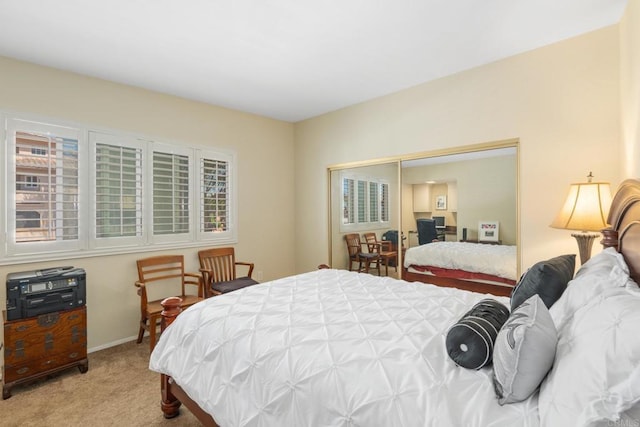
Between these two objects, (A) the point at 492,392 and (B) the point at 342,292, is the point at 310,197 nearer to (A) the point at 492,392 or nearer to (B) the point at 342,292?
(B) the point at 342,292

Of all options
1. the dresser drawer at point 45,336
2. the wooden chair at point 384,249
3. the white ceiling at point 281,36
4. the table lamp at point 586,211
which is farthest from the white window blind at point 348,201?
the dresser drawer at point 45,336

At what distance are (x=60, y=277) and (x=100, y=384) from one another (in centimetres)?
95

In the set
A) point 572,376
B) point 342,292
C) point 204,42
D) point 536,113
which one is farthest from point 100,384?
point 536,113

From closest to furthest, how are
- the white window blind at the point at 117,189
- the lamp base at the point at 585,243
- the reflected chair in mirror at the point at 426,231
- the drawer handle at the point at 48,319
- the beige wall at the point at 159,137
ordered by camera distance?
1. the lamp base at the point at 585,243
2. the drawer handle at the point at 48,319
3. the beige wall at the point at 159,137
4. the white window blind at the point at 117,189
5. the reflected chair in mirror at the point at 426,231

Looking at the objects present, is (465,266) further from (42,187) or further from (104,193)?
(42,187)

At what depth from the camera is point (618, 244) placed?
6.10 ft

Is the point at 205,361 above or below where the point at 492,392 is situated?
below

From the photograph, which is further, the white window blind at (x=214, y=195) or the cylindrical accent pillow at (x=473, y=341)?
the white window blind at (x=214, y=195)

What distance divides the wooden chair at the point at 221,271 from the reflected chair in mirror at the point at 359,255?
4.40 feet

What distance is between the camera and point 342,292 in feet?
7.77

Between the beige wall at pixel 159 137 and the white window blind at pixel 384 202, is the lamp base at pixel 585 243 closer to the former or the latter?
the white window blind at pixel 384 202

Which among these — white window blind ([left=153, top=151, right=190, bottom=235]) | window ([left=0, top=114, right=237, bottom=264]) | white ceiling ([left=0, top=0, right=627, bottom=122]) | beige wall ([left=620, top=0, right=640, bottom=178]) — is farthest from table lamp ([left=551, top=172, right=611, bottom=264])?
white window blind ([left=153, top=151, right=190, bottom=235])

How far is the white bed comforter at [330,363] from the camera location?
3.60 ft

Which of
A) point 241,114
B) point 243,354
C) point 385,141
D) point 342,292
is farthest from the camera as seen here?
point 241,114
